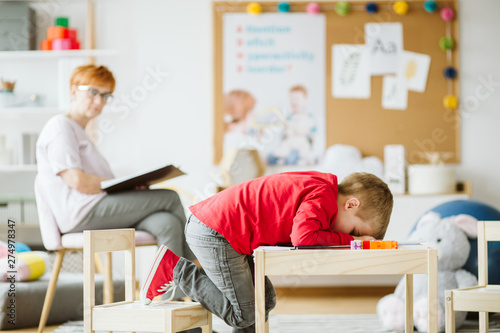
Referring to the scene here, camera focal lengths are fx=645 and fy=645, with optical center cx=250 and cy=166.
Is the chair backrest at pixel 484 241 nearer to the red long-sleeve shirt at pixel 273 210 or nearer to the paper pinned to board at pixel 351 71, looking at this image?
the red long-sleeve shirt at pixel 273 210

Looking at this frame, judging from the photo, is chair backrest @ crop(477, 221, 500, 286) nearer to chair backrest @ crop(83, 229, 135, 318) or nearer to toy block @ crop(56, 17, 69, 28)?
chair backrest @ crop(83, 229, 135, 318)

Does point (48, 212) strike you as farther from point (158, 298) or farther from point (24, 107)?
point (24, 107)

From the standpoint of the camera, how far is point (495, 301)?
70.7 inches

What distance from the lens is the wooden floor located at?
3133 millimetres

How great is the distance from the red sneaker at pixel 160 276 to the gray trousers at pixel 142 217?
466mm

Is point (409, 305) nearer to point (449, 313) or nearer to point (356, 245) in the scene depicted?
point (449, 313)

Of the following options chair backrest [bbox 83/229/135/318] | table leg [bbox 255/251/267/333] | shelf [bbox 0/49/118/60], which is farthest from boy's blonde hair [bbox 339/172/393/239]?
shelf [bbox 0/49/118/60]

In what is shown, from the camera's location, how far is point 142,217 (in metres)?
2.29

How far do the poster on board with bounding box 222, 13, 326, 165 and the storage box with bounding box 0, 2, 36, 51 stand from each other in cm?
114

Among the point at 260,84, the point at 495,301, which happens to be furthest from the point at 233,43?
the point at 495,301

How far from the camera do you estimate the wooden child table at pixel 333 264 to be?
4.72 ft

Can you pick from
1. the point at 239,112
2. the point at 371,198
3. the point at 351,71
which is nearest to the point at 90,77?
the point at 371,198

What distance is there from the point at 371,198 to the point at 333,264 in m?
0.24

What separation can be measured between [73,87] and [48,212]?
479 millimetres
